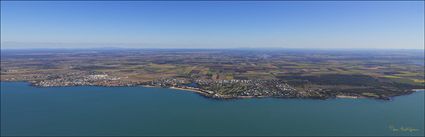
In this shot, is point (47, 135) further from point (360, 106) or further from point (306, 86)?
point (306, 86)

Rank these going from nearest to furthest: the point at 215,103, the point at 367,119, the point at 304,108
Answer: the point at 367,119 < the point at 304,108 < the point at 215,103

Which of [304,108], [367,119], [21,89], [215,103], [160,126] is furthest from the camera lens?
[21,89]

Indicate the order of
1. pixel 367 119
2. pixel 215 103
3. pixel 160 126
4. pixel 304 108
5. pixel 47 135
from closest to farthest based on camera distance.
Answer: pixel 47 135 < pixel 160 126 < pixel 367 119 < pixel 304 108 < pixel 215 103

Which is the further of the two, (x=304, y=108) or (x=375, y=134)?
(x=304, y=108)

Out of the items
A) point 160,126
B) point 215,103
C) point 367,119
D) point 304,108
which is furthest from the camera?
point 215,103

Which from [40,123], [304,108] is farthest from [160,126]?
[304,108]

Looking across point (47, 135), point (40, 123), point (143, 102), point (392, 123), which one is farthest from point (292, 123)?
point (40, 123)

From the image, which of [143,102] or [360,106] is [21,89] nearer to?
[143,102]

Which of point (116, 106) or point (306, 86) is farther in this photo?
point (306, 86)

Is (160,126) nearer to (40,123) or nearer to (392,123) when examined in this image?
(40,123)
